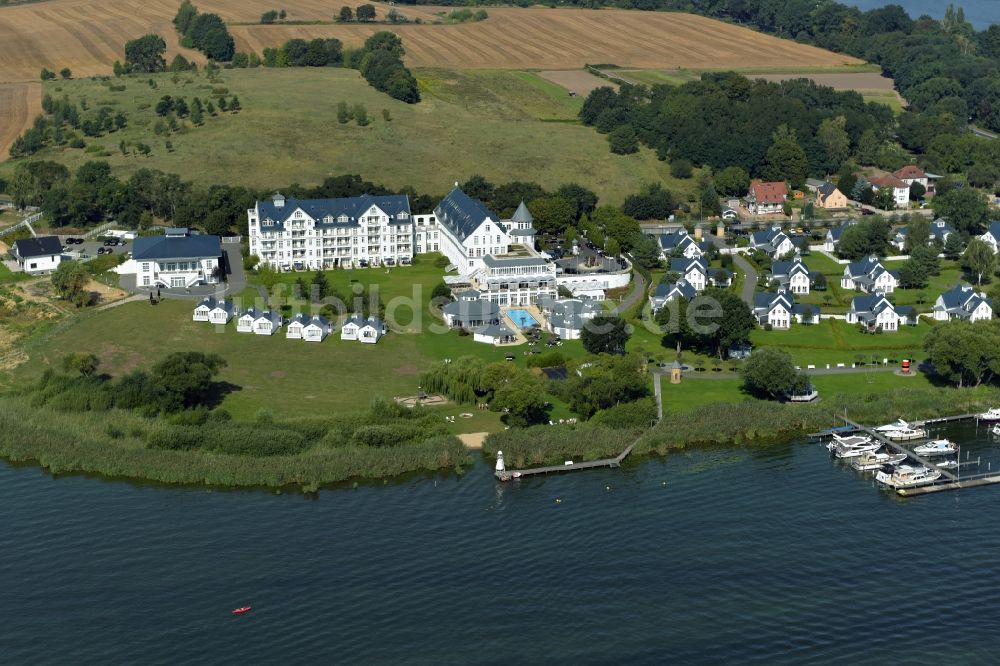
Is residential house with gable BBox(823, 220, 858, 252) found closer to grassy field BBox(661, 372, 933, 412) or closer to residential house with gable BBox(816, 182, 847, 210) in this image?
residential house with gable BBox(816, 182, 847, 210)

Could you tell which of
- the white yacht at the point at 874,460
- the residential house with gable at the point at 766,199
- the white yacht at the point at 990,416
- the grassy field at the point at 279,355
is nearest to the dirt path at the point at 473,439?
the grassy field at the point at 279,355

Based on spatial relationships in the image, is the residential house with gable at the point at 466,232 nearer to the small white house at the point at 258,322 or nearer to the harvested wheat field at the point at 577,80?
the small white house at the point at 258,322

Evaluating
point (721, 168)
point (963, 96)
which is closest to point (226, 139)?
point (721, 168)

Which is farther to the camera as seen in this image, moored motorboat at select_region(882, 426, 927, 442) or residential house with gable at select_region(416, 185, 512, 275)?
residential house with gable at select_region(416, 185, 512, 275)

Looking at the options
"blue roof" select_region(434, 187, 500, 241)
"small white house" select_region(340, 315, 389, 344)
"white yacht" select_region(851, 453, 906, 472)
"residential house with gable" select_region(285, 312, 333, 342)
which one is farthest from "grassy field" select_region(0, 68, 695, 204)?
"white yacht" select_region(851, 453, 906, 472)

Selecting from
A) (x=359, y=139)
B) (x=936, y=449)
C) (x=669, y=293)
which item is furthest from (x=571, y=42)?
(x=936, y=449)

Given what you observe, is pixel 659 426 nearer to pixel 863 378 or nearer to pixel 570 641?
pixel 863 378

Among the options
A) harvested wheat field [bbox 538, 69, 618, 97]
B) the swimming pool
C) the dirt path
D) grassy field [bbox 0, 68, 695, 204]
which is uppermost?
harvested wheat field [bbox 538, 69, 618, 97]
